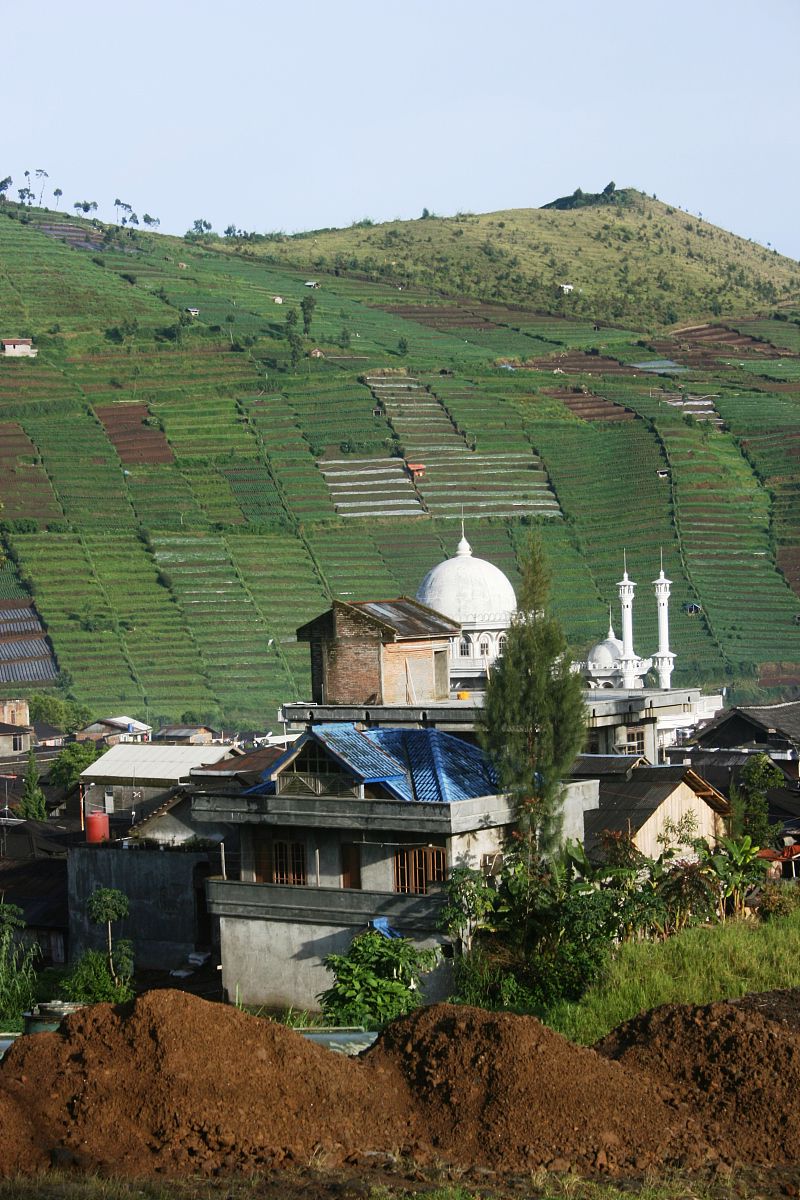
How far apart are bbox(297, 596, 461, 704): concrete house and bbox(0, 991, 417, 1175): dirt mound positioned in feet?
60.6

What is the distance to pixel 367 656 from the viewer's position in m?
32.6

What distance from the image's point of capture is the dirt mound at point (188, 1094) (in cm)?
1294

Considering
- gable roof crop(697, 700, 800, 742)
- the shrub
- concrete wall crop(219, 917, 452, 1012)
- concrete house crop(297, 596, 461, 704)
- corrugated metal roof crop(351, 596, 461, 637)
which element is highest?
corrugated metal roof crop(351, 596, 461, 637)

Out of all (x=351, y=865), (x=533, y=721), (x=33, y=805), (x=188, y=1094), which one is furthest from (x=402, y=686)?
(x=33, y=805)

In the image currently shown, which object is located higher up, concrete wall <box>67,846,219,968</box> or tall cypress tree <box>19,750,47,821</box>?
concrete wall <box>67,846,219,968</box>

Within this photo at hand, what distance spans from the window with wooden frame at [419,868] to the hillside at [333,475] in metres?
63.9

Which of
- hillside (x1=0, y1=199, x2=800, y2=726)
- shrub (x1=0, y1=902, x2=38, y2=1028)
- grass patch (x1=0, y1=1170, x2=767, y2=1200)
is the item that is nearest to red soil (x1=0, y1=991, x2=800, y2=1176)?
grass patch (x1=0, y1=1170, x2=767, y2=1200)

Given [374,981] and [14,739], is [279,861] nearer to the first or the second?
[374,981]

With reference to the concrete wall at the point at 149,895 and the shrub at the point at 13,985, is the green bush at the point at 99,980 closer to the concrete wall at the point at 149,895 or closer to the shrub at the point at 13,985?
the shrub at the point at 13,985

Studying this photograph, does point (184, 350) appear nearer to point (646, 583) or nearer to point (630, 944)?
point (646, 583)

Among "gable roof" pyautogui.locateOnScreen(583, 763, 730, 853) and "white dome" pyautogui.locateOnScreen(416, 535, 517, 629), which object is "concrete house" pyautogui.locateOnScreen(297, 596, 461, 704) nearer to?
"gable roof" pyautogui.locateOnScreen(583, 763, 730, 853)

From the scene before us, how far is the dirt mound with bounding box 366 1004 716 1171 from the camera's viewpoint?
42.6ft

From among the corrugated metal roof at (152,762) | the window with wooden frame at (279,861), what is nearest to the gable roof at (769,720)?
the corrugated metal roof at (152,762)

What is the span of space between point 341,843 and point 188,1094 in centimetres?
1183
